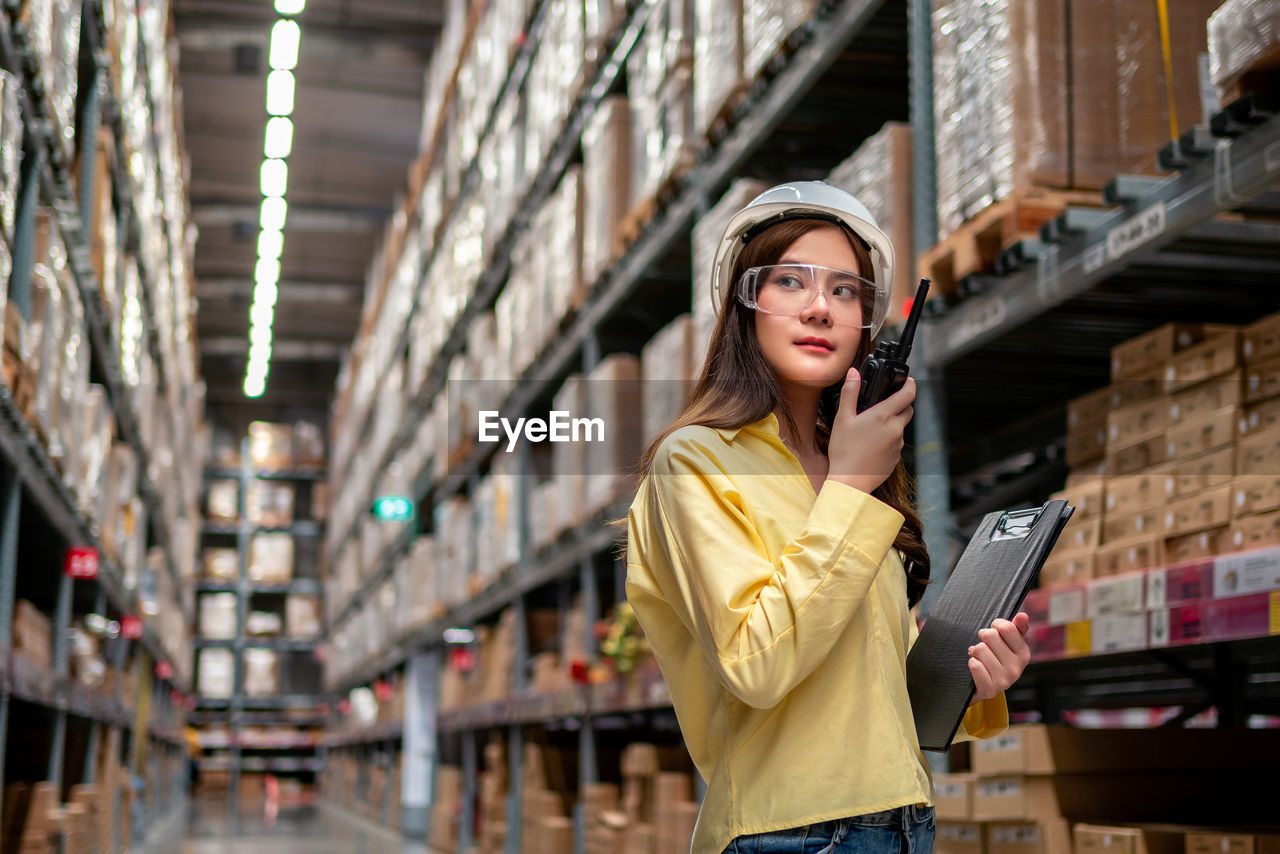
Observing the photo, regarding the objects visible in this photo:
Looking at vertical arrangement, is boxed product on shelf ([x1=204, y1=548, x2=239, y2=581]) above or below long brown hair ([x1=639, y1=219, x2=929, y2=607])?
above

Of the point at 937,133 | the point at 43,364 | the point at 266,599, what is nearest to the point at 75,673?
the point at 43,364

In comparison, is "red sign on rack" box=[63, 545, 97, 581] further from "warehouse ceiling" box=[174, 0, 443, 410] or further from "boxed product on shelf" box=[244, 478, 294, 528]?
"boxed product on shelf" box=[244, 478, 294, 528]

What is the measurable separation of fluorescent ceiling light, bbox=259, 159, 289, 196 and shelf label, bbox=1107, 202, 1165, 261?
13.6 meters

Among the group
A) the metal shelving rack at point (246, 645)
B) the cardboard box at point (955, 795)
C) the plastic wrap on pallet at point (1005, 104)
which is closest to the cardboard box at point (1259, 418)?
the plastic wrap on pallet at point (1005, 104)

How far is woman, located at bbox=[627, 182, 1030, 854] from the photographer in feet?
4.66

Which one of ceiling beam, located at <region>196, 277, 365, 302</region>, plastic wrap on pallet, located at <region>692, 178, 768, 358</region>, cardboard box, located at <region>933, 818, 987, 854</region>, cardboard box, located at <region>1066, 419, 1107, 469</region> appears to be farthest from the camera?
ceiling beam, located at <region>196, 277, 365, 302</region>

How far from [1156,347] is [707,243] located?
2.41m

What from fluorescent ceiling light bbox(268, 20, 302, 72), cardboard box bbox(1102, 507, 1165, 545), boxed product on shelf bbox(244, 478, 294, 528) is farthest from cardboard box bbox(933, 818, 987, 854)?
boxed product on shelf bbox(244, 478, 294, 528)

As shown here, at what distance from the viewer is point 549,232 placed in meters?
8.39

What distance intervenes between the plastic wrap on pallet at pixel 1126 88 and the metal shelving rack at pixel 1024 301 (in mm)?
228

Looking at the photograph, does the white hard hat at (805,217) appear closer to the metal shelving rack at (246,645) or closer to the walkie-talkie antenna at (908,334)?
the walkie-talkie antenna at (908,334)

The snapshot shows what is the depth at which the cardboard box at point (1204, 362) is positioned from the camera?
9.55ft

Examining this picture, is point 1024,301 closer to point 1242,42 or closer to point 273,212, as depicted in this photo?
point 1242,42

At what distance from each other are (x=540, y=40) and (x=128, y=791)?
6.74m
